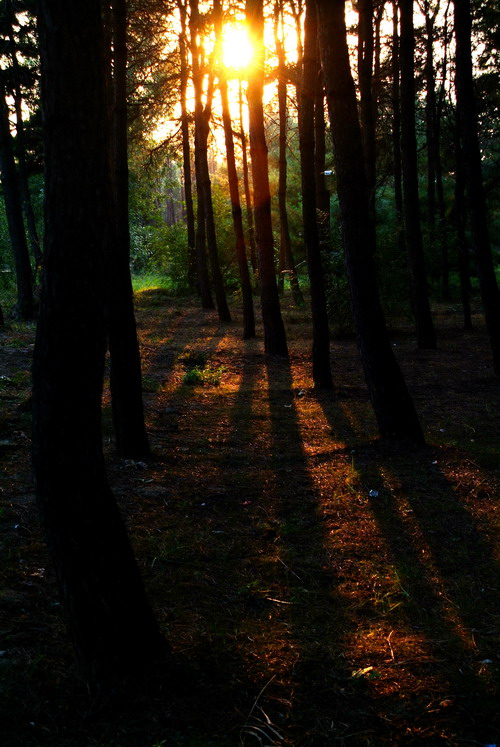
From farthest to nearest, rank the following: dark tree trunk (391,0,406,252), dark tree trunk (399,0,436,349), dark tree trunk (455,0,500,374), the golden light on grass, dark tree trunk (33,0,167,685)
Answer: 1. dark tree trunk (391,0,406,252)
2. the golden light on grass
3. dark tree trunk (399,0,436,349)
4. dark tree trunk (455,0,500,374)
5. dark tree trunk (33,0,167,685)

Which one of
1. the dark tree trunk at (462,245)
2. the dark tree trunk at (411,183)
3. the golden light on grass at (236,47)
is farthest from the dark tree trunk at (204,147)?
the dark tree trunk at (462,245)

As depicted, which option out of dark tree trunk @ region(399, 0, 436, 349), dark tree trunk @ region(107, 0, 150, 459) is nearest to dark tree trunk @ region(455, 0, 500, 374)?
dark tree trunk @ region(399, 0, 436, 349)

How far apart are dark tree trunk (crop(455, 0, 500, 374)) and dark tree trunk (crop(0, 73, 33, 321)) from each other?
1321 centimetres

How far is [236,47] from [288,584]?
15.1m

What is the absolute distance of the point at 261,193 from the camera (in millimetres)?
14102

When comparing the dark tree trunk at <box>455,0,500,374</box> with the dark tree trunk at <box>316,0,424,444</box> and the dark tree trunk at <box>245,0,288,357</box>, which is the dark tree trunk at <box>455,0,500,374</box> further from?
the dark tree trunk at <box>245,0,288,357</box>

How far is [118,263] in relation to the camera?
6520mm

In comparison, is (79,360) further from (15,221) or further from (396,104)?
(396,104)

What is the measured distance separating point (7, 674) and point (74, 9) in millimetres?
3003

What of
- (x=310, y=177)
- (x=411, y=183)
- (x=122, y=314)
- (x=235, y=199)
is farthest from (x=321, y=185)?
(x=122, y=314)

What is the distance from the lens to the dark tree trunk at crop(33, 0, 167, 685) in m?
2.72

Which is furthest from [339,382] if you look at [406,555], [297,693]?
[297,693]

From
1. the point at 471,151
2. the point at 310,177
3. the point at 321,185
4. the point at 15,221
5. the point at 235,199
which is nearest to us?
the point at 471,151

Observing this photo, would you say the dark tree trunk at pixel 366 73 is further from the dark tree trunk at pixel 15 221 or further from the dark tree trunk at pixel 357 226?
the dark tree trunk at pixel 15 221
